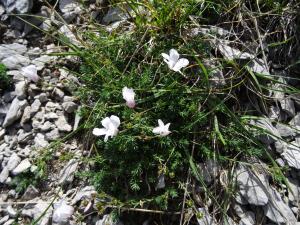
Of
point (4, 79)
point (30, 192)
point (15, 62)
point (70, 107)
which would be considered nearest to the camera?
point (30, 192)

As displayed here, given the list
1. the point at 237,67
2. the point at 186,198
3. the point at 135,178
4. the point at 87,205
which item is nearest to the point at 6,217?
the point at 87,205

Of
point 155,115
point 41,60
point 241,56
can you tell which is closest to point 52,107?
point 41,60

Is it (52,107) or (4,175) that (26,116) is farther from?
(4,175)

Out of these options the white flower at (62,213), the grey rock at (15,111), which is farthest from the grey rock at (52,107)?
the white flower at (62,213)

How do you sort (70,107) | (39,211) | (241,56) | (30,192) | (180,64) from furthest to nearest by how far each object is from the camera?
(70,107)
(241,56)
(30,192)
(39,211)
(180,64)

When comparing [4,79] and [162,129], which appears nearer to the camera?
[162,129]

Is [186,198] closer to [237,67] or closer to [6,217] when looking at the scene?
[237,67]
